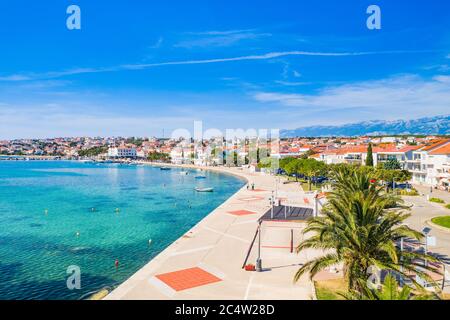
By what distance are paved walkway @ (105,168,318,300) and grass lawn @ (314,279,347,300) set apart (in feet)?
1.27

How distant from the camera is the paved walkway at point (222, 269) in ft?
49.7

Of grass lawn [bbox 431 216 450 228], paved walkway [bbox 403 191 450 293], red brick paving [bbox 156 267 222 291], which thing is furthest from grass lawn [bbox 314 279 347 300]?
grass lawn [bbox 431 216 450 228]

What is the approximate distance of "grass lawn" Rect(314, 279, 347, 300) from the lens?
1449 cm

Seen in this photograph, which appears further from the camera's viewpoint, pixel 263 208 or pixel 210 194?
pixel 210 194

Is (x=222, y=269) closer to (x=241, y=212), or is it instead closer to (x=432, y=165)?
(x=241, y=212)

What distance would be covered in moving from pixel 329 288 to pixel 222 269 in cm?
547

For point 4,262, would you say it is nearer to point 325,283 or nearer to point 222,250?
point 222,250

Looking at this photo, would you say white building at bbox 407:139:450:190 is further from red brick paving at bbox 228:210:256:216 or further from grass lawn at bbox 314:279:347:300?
grass lawn at bbox 314:279:347:300

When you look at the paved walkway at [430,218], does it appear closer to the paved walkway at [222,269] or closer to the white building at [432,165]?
the paved walkway at [222,269]

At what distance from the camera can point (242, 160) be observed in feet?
442

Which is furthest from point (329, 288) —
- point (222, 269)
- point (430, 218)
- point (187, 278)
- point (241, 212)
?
point (241, 212)
